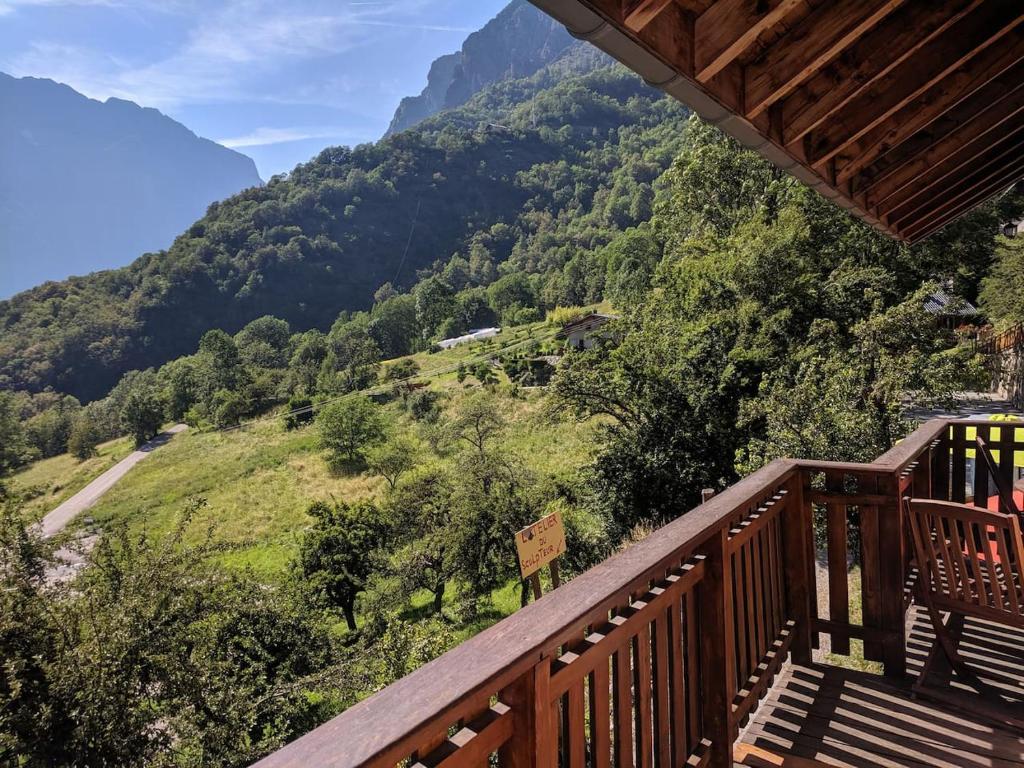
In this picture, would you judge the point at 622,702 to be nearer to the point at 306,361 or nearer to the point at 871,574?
the point at 871,574

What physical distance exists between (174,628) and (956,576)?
28.2 feet

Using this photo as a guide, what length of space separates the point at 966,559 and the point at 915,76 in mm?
2115

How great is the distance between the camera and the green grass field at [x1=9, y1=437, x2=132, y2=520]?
32.5m

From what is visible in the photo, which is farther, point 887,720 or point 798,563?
point 798,563

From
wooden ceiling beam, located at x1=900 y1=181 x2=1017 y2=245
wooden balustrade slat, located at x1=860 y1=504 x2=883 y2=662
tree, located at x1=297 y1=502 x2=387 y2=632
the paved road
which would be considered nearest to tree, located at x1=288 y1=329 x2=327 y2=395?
the paved road

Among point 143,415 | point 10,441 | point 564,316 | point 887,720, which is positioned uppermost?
point 564,316

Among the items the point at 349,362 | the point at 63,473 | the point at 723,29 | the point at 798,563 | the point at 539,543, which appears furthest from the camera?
the point at 349,362

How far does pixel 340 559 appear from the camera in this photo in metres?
12.5

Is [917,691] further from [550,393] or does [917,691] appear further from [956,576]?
[550,393]

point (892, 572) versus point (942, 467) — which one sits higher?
point (942, 467)

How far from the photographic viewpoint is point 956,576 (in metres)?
2.07

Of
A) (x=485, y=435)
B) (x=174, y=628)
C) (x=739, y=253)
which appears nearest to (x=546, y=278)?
(x=485, y=435)

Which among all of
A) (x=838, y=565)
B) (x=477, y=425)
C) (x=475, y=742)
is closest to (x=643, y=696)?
(x=475, y=742)

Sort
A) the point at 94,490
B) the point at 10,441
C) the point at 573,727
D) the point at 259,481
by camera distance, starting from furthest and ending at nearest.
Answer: the point at 10,441
the point at 94,490
the point at 259,481
the point at 573,727
